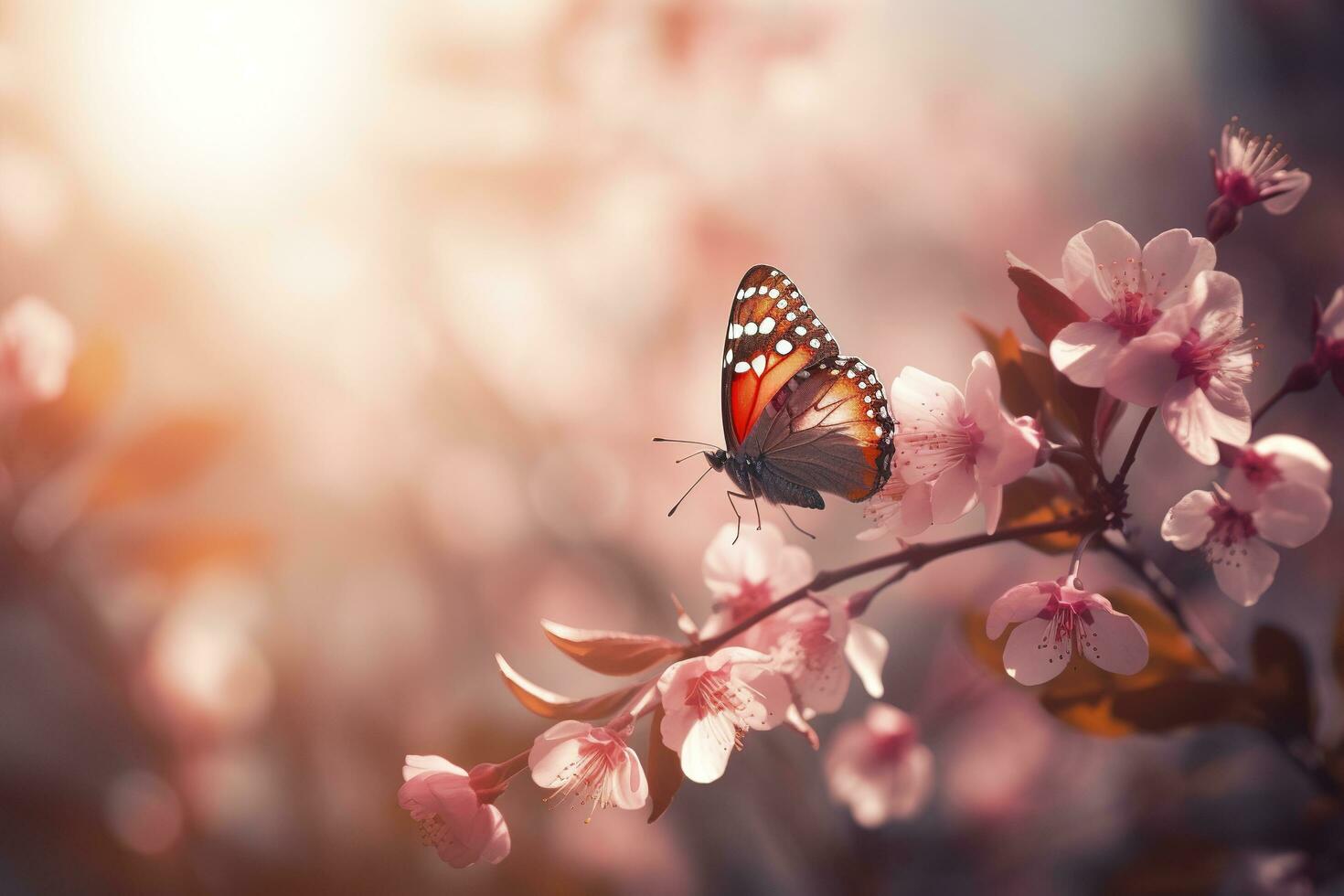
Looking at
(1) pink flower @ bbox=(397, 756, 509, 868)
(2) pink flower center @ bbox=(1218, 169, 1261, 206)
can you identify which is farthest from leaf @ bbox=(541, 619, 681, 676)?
(2) pink flower center @ bbox=(1218, 169, 1261, 206)

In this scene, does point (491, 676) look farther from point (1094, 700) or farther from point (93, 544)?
point (1094, 700)

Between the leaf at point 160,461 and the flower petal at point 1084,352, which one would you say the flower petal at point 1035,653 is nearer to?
the flower petal at point 1084,352

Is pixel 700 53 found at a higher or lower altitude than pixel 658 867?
higher

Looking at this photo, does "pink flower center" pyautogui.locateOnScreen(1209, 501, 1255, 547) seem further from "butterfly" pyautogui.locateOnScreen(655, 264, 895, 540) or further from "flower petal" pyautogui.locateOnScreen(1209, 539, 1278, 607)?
"butterfly" pyautogui.locateOnScreen(655, 264, 895, 540)

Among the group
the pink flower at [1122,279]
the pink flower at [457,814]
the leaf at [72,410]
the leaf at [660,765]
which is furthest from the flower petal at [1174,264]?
the leaf at [72,410]

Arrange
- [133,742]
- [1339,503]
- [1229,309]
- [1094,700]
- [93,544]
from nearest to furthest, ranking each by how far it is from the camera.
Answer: [1229,309] < [1094,700] < [93,544] < [133,742] < [1339,503]

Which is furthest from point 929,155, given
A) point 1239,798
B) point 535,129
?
point 1239,798

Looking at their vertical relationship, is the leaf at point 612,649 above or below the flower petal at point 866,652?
above
